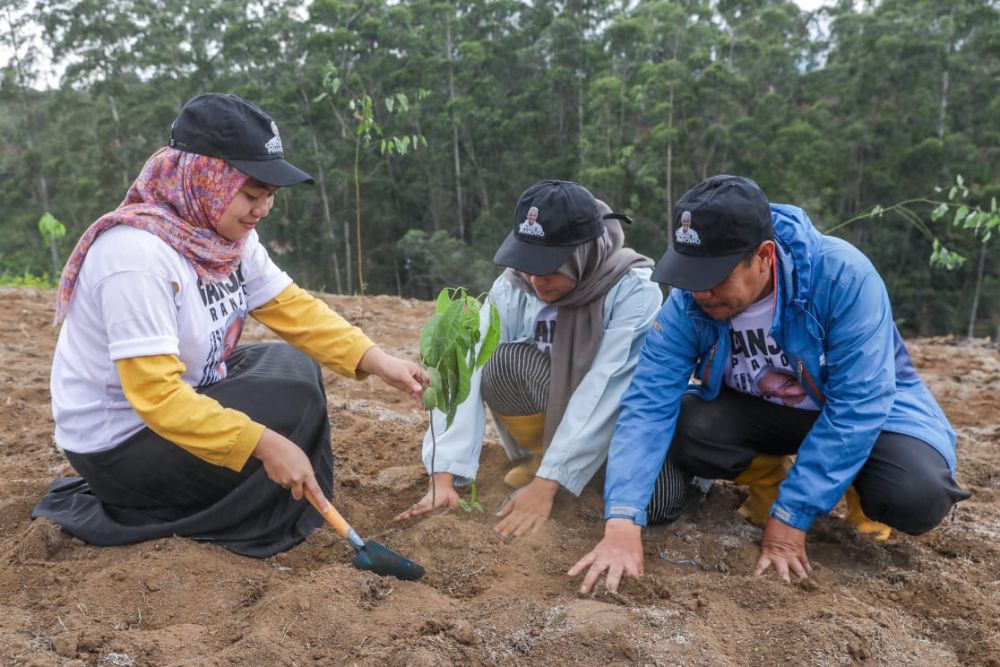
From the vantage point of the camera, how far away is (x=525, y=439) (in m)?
2.64

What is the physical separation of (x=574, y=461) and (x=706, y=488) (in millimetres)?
575

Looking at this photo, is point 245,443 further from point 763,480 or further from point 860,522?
point 860,522

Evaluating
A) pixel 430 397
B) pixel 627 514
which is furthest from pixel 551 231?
→ pixel 627 514

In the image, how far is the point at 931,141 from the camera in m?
19.9

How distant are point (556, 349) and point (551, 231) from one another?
1.24ft

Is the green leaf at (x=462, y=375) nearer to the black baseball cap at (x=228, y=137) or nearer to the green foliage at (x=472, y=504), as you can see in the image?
the green foliage at (x=472, y=504)

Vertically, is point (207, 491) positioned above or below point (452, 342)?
below

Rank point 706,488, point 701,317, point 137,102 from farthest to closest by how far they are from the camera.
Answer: point 137,102, point 706,488, point 701,317

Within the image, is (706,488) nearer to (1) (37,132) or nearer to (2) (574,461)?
(2) (574,461)

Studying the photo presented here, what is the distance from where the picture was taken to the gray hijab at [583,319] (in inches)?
92.3

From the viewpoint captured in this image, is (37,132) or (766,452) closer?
(766,452)

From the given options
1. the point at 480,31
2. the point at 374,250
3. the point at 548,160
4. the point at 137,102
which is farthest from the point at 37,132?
the point at 548,160

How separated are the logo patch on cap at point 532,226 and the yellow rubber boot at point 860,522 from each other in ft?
3.88

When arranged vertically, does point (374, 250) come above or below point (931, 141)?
below
